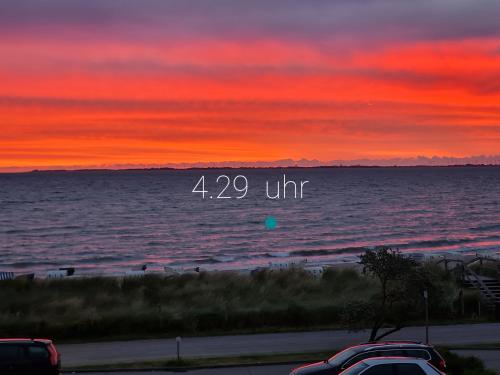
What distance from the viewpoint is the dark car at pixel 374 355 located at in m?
17.6

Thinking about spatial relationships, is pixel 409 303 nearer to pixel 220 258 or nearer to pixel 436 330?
pixel 436 330

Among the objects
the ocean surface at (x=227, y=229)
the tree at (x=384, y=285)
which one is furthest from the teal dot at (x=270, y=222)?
the tree at (x=384, y=285)

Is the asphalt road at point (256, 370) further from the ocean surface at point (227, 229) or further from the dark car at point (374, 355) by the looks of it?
the ocean surface at point (227, 229)

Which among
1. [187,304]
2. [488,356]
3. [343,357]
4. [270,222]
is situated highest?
[270,222]

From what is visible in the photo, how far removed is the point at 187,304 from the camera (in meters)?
35.0

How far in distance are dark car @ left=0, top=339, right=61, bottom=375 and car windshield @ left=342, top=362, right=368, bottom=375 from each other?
841 centimetres

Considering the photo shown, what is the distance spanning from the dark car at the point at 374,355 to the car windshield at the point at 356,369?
1.39 metres

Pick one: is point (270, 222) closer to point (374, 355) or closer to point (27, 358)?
point (27, 358)

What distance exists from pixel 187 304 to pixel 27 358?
613 inches

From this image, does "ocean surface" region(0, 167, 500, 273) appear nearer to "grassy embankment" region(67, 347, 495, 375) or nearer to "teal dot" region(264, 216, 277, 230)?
"teal dot" region(264, 216, 277, 230)

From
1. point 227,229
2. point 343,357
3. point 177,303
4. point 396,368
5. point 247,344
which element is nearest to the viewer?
point 396,368

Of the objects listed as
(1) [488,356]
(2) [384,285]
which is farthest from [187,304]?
(1) [488,356]

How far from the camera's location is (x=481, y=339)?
27297mm

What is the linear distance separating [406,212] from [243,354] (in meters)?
95.3
